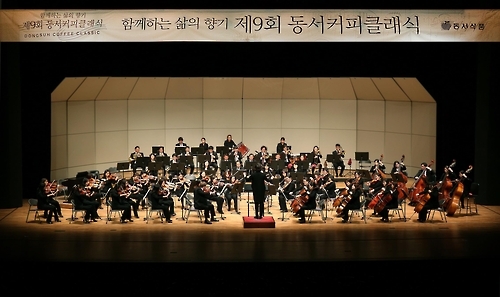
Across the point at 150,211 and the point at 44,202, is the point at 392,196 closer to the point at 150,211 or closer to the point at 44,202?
the point at 150,211

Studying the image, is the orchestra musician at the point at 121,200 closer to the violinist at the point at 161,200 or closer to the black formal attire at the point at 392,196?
the violinist at the point at 161,200

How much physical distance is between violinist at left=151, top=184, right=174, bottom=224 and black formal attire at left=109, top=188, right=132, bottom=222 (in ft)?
2.04

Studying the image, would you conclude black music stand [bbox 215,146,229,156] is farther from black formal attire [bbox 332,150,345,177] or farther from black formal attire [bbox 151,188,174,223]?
black formal attire [bbox 151,188,174,223]

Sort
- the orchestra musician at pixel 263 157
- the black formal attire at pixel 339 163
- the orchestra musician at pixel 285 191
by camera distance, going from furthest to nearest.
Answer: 1. the black formal attire at pixel 339 163
2. the orchestra musician at pixel 263 157
3. the orchestra musician at pixel 285 191

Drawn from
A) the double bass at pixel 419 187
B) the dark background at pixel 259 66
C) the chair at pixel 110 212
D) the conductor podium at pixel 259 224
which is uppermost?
the dark background at pixel 259 66

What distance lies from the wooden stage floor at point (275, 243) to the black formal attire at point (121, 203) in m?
0.33

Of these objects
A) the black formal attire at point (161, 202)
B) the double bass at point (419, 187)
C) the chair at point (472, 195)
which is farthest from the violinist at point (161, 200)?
the chair at point (472, 195)

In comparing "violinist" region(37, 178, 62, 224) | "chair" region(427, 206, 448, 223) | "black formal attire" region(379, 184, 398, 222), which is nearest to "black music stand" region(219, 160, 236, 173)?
"black formal attire" region(379, 184, 398, 222)

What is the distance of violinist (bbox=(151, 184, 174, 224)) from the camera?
18.2 meters

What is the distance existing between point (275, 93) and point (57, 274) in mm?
14966

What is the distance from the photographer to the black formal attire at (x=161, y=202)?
18.2 metres
